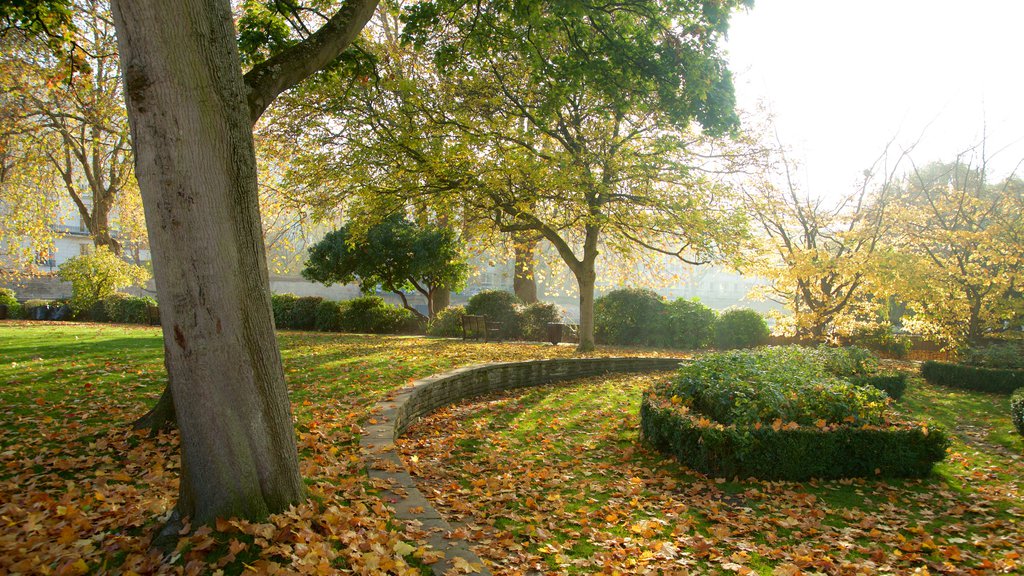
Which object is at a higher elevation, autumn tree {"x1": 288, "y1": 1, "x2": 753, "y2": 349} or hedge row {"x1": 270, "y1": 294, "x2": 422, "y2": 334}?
autumn tree {"x1": 288, "y1": 1, "x2": 753, "y2": 349}

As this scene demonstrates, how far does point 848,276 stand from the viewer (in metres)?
15.3

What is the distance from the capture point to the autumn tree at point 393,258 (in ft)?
66.2

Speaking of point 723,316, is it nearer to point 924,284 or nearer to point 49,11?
point 924,284

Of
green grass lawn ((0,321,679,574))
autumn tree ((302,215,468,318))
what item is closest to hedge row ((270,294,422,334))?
autumn tree ((302,215,468,318))

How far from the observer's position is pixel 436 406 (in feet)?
27.1

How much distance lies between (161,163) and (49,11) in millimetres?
4853

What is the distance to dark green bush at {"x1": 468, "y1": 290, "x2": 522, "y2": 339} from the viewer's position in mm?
20125

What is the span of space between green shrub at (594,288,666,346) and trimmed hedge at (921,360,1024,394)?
8.04 meters

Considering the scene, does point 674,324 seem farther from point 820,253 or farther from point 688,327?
point 820,253

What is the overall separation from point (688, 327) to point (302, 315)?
14.4 m

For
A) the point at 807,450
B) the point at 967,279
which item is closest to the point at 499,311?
the point at 967,279

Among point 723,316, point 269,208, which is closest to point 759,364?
point 723,316

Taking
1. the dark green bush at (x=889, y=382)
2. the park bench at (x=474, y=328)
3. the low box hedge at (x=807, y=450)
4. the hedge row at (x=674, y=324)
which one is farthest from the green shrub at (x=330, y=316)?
the low box hedge at (x=807, y=450)

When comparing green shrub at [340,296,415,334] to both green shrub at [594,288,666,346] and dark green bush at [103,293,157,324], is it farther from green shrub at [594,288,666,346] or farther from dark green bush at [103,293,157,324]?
dark green bush at [103,293,157,324]
